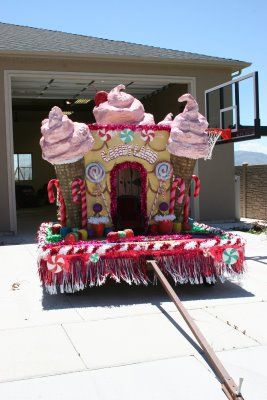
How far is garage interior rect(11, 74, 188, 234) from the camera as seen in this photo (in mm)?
14823

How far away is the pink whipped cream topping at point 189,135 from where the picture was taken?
752cm

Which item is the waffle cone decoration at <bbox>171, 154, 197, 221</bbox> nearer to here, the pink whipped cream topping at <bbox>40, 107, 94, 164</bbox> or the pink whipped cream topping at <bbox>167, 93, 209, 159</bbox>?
the pink whipped cream topping at <bbox>167, 93, 209, 159</bbox>

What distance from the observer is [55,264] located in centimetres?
615

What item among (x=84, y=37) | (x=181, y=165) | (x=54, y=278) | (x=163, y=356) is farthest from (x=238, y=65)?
(x=163, y=356)

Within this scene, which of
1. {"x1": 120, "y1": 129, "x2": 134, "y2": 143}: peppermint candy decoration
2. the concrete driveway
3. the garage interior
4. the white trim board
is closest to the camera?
the concrete driveway

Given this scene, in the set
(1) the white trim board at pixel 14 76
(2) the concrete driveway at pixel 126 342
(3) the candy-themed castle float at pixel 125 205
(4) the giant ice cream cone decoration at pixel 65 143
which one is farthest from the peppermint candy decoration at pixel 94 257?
(1) the white trim board at pixel 14 76

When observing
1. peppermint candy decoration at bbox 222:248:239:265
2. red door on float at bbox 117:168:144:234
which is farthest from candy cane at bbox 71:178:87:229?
peppermint candy decoration at bbox 222:248:239:265

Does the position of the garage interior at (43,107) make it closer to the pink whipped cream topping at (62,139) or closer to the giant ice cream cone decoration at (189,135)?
the giant ice cream cone decoration at (189,135)

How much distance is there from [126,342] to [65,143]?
3.21m

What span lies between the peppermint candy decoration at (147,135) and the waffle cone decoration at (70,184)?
101 cm

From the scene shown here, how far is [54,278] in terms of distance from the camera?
6.17m

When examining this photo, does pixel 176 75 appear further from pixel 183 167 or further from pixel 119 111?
pixel 183 167

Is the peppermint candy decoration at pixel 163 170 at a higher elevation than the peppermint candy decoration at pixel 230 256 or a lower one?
higher

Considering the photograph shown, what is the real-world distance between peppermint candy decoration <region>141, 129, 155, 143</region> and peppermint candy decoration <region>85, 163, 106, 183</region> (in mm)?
809
